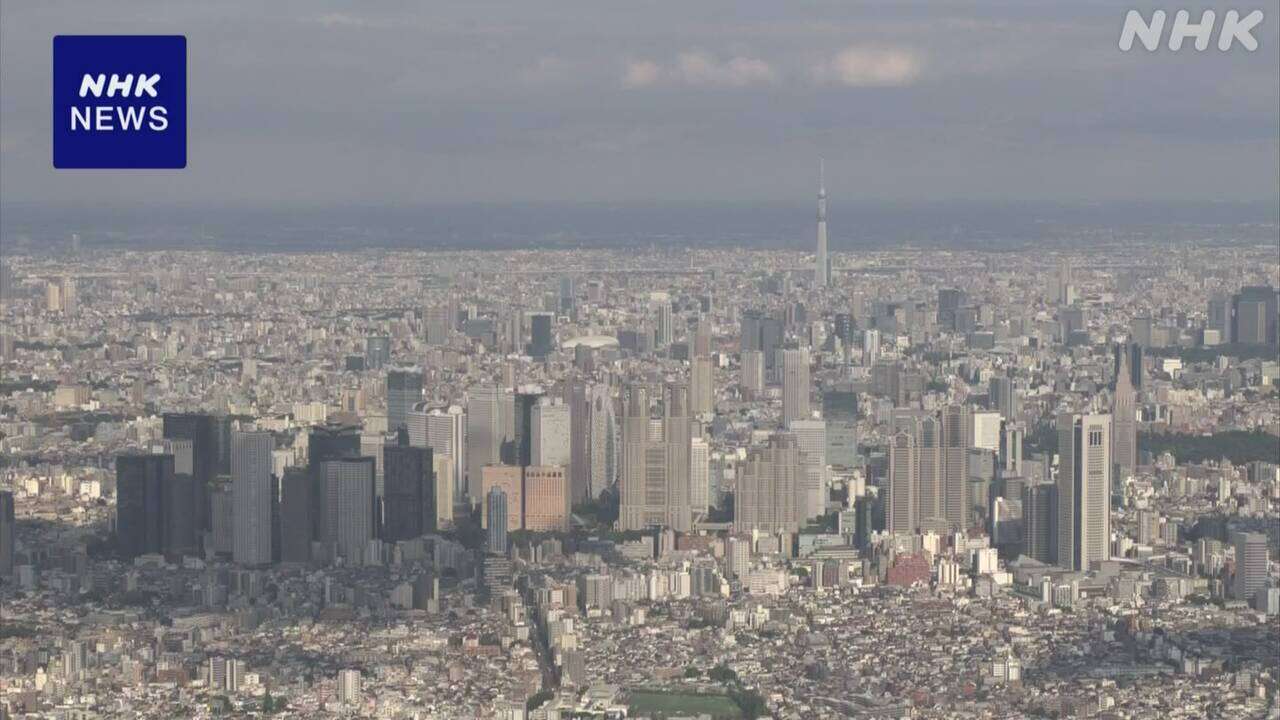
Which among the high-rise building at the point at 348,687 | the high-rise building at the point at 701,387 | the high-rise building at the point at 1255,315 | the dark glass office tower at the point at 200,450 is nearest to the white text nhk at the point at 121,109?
the high-rise building at the point at 348,687

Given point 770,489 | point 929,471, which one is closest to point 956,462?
point 929,471

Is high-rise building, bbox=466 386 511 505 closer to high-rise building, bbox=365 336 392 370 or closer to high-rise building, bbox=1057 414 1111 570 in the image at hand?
high-rise building, bbox=365 336 392 370

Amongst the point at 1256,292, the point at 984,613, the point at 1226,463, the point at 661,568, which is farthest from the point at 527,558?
the point at 1256,292

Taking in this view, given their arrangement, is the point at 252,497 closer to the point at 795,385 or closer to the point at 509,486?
the point at 509,486

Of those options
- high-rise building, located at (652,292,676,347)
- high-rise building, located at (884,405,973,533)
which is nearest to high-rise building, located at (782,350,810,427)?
high-rise building, located at (884,405,973,533)

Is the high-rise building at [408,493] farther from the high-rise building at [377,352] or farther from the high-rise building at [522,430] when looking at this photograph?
the high-rise building at [377,352]

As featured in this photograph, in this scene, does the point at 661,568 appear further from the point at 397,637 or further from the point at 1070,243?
the point at 1070,243
